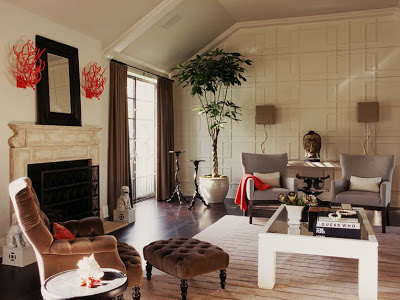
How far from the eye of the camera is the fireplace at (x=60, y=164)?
168 inches

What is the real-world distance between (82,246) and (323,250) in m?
1.78

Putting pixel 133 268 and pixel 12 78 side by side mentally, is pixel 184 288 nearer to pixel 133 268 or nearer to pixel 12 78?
pixel 133 268

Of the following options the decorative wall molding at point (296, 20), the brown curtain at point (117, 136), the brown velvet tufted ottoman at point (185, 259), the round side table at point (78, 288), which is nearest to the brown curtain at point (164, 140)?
the decorative wall molding at point (296, 20)

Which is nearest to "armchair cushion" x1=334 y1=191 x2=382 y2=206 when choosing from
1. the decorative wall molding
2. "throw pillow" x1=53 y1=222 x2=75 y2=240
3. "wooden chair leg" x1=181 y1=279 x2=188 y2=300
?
"wooden chair leg" x1=181 y1=279 x2=188 y2=300

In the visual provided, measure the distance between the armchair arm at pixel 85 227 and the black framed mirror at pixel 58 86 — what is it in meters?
1.71

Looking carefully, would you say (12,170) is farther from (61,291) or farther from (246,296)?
(246,296)

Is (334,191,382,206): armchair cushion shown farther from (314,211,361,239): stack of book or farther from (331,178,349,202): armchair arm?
(314,211,361,239): stack of book

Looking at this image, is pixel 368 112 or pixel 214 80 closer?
pixel 368 112

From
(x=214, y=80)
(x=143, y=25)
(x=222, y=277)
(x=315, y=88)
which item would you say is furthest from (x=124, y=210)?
(x=315, y=88)

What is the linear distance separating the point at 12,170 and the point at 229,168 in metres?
4.53

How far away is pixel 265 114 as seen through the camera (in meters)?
7.37

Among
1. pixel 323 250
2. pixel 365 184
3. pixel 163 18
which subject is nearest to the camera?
pixel 323 250

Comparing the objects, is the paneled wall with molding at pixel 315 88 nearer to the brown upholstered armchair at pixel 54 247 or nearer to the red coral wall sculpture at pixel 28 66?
the red coral wall sculpture at pixel 28 66

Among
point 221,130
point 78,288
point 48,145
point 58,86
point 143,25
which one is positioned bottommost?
point 78,288
